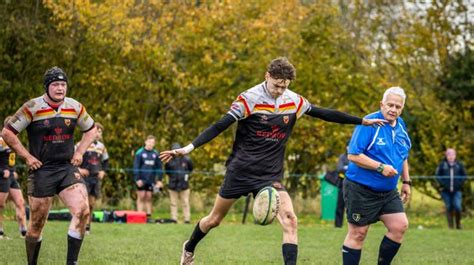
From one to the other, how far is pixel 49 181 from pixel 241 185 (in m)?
2.00

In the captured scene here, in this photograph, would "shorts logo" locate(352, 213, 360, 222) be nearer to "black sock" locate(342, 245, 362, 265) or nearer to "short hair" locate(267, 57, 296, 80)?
"black sock" locate(342, 245, 362, 265)

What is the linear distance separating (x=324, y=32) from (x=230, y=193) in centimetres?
1937

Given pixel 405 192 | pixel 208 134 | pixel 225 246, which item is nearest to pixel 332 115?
pixel 405 192

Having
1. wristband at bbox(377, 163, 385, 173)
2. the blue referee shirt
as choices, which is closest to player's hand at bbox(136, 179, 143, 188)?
the blue referee shirt

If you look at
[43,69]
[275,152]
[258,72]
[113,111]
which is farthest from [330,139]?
[275,152]

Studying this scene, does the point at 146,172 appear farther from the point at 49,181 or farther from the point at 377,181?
the point at 377,181

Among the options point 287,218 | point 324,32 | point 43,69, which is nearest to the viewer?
point 287,218

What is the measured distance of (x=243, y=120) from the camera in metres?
9.58

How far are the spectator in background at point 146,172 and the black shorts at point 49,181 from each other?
1200 cm

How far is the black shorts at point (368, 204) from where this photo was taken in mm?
9289

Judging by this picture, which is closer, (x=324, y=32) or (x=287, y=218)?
(x=287, y=218)

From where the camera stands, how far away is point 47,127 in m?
9.73

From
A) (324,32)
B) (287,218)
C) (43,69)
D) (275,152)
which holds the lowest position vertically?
(287,218)

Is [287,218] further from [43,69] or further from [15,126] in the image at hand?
[43,69]
